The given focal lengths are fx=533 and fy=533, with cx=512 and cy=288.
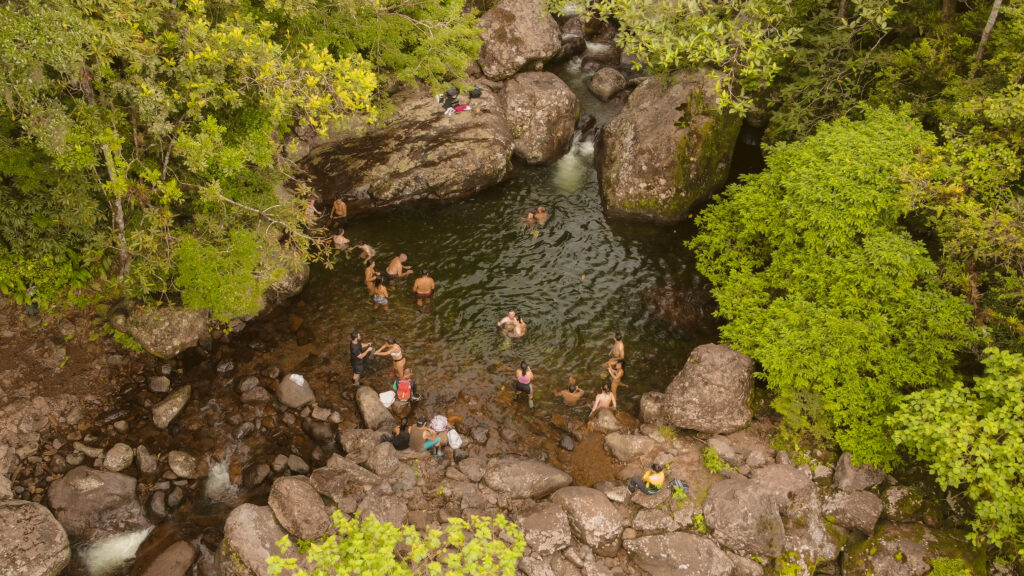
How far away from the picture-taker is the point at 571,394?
16484 millimetres

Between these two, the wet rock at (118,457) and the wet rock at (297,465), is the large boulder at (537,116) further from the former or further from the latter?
the wet rock at (118,457)

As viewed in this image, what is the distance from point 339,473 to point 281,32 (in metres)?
14.8

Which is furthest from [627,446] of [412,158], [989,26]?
[989,26]

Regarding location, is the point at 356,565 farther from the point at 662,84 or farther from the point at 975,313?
the point at 662,84

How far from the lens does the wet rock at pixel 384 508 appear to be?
12828 millimetres

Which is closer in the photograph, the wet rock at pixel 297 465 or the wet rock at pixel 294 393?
the wet rock at pixel 297 465

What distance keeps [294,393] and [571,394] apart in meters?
8.39

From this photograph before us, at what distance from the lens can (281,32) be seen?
60.2 ft

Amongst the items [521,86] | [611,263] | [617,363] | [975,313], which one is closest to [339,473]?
[617,363]

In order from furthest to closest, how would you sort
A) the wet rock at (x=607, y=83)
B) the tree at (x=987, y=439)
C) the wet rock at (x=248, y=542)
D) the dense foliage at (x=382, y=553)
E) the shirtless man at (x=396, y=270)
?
the wet rock at (x=607, y=83), the shirtless man at (x=396, y=270), the wet rock at (x=248, y=542), the tree at (x=987, y=439), the dense foliage at (x=382, y=553)

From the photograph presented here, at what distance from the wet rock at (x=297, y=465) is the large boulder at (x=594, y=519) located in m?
6.78

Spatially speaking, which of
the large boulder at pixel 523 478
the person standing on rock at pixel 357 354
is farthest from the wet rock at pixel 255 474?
the large boulder at pixel 523 478

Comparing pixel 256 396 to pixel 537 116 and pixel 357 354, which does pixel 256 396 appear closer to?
pixel 357 354

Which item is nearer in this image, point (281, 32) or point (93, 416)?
point (93, 416)
